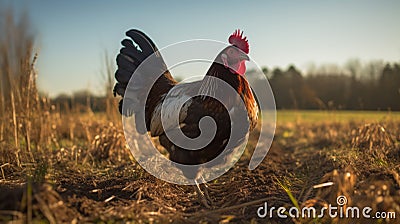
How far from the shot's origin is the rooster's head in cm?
459

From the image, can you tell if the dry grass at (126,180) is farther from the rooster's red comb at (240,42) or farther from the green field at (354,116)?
the rooster's red comb at (240,42)

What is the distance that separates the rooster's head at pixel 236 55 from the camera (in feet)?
15.0

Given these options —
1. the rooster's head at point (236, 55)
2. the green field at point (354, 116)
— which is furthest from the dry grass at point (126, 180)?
the rooster's head at point (236, 55)

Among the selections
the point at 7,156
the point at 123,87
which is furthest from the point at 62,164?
the point at 123,87

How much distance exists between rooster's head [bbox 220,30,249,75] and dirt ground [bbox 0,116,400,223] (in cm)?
166

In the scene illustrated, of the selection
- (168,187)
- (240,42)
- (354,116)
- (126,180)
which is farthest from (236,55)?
(354,116)

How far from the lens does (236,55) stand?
459 centimetres

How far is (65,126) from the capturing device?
30.3 feet

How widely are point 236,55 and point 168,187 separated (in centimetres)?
208

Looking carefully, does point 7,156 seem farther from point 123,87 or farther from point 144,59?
point 144,59

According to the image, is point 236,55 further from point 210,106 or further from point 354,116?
point 354,116

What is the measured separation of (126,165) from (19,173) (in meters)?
1.80

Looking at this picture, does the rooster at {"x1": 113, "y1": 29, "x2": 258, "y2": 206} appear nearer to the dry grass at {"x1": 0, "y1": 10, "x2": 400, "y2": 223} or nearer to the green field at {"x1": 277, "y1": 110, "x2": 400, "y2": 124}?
the dry grass at {"x1": 0, "y1": 10, "x2": 400, "y2": 223}

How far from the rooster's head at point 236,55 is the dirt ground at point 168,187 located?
→ 1657 millimetres
